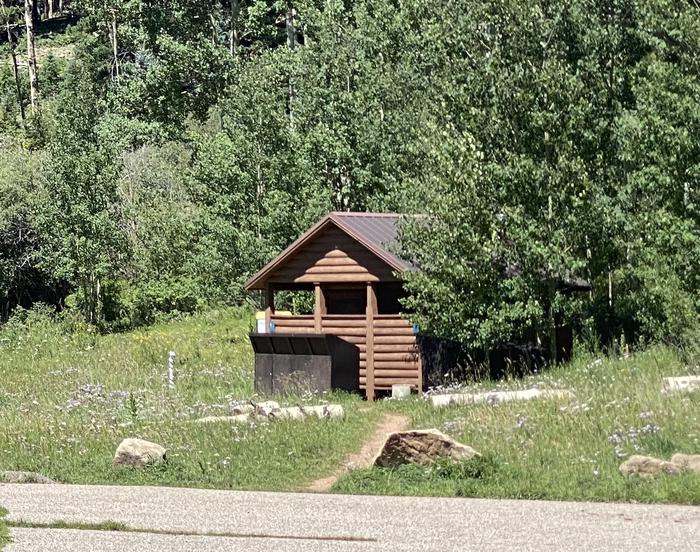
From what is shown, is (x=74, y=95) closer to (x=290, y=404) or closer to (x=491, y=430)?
(x=290, y=404)

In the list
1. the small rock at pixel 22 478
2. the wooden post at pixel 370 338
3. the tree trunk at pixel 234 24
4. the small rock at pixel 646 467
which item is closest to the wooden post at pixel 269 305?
the wooden post at pixel 370 338

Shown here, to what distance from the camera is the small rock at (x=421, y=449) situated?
53.4ft

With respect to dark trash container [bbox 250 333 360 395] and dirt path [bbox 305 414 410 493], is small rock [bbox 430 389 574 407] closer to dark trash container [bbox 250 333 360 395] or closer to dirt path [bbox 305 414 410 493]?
dirt path [bbox 305 414 410 493]

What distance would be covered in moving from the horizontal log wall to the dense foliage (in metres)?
1.05

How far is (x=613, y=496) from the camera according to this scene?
46.8ft

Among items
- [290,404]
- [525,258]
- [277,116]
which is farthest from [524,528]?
[277,116]

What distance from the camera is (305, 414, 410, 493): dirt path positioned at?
17139mm

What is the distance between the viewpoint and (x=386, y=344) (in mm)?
28266

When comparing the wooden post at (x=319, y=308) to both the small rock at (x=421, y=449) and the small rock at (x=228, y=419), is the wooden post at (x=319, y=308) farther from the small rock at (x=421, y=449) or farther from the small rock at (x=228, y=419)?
the small rock at (x=421, y=449)

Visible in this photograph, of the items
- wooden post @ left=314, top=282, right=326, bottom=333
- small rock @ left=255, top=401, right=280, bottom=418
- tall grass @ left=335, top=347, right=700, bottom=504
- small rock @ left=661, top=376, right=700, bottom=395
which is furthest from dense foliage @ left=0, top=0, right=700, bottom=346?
small rock @ left=255, top=401, right=280, bottom=418

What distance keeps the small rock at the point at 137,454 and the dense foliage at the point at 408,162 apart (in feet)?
32.0

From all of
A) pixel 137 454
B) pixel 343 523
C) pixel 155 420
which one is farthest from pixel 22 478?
pixel 343 523

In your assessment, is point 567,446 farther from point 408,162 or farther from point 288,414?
point 408,162

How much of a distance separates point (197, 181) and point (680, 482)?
93.6 feet
